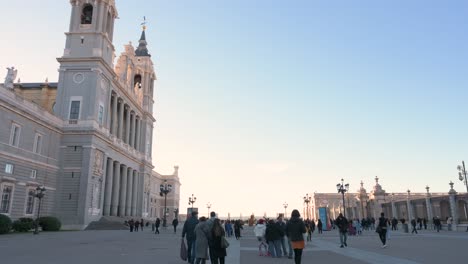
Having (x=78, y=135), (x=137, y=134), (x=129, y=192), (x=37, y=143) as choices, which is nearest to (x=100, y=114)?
(x=78, y=135)

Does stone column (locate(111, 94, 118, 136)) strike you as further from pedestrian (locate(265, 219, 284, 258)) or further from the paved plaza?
pedestrian (locate(265, 219, 284, 258))

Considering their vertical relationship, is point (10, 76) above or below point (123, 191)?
above

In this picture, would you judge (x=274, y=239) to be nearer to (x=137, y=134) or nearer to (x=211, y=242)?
(x=211, y=242)

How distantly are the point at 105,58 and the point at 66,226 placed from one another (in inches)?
836

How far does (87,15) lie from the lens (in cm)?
4944

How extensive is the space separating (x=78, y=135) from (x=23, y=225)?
13675mm

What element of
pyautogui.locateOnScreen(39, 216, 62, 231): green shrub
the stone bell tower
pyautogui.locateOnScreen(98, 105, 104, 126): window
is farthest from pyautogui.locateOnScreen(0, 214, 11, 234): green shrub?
pyautogui.locateOnScreen(98, 105, 104, 126): window

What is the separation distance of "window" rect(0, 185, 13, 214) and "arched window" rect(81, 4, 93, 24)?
25.0m

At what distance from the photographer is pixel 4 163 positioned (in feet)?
106

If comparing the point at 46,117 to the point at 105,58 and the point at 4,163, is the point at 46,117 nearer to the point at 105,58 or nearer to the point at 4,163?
the point at 4,163

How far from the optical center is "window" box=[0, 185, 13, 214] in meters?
32.4

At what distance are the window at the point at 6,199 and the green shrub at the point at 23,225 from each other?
180cm

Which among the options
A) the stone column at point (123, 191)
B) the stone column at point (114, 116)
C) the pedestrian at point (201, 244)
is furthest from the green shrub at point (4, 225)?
the stone column at point (123, 191)

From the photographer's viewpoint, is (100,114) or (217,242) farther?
(100,114)
